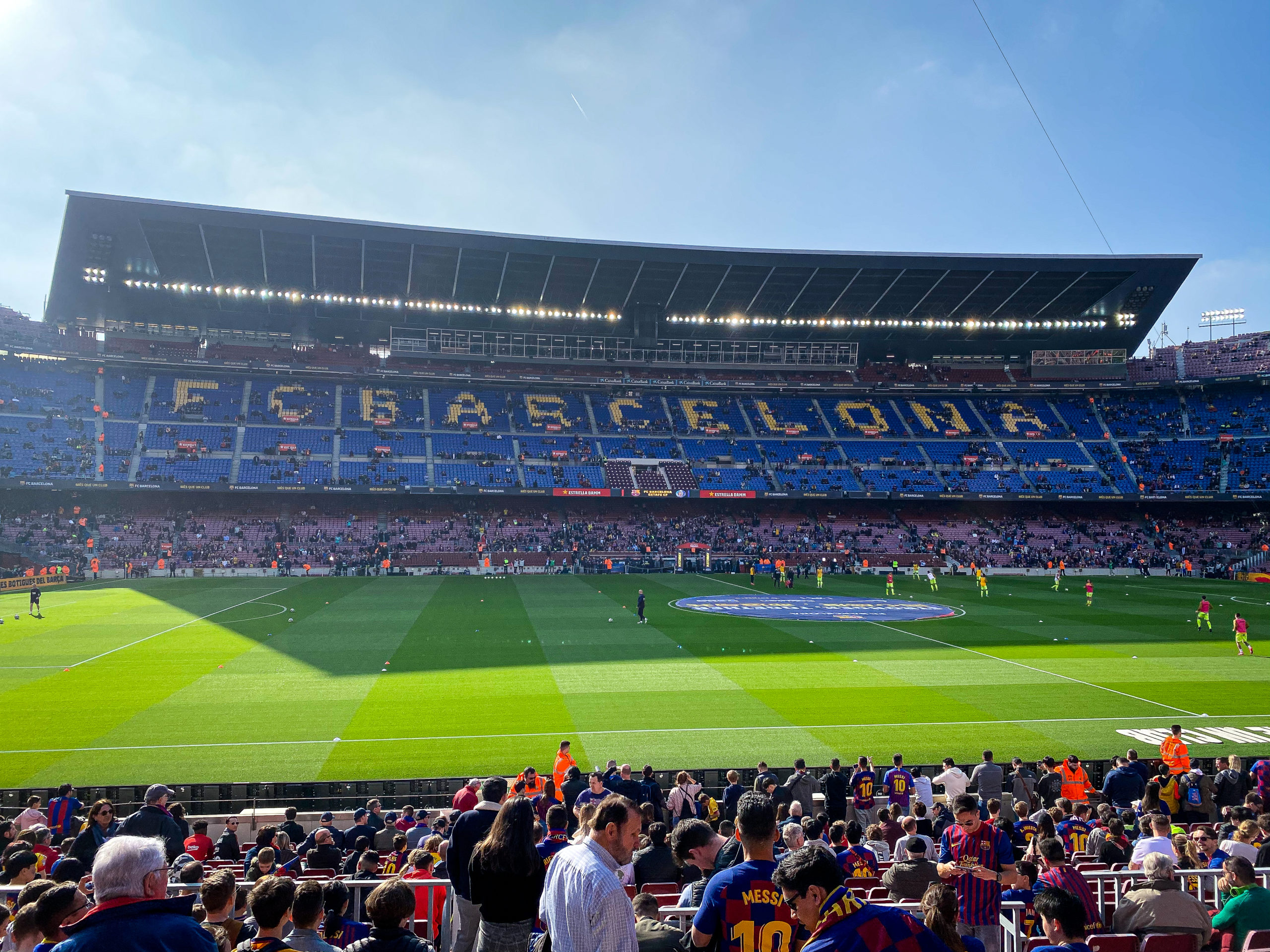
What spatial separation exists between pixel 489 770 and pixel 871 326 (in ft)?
224

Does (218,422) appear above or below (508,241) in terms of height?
below

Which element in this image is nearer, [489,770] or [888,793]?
[888,793]

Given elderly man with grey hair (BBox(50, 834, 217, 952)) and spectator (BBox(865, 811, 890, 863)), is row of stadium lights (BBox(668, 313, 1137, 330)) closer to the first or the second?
spectator (BBox(865, 811, 890, 863))

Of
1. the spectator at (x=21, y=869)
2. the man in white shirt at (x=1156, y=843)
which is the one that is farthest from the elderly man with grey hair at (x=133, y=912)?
the man in white shirt at (x=1156, y=843)

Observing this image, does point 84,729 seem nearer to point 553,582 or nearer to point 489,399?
point 553,582

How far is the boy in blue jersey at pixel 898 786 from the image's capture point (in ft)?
38.3

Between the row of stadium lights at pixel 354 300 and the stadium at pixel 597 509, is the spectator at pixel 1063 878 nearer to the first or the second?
the stadium at pixel 597 509

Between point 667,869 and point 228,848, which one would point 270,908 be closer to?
point 667,869

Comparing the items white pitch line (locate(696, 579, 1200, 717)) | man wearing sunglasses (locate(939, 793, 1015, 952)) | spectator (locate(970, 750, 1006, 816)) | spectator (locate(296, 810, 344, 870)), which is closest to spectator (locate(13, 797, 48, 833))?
spectator (locate(296, 810, 344, 870))

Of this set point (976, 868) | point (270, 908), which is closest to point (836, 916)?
point (270, 908)

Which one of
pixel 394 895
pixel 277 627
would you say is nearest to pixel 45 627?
pixel 277 627

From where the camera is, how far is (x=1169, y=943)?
559cm

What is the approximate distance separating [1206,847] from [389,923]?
26.1ft

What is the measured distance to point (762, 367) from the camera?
8012 centimetres
